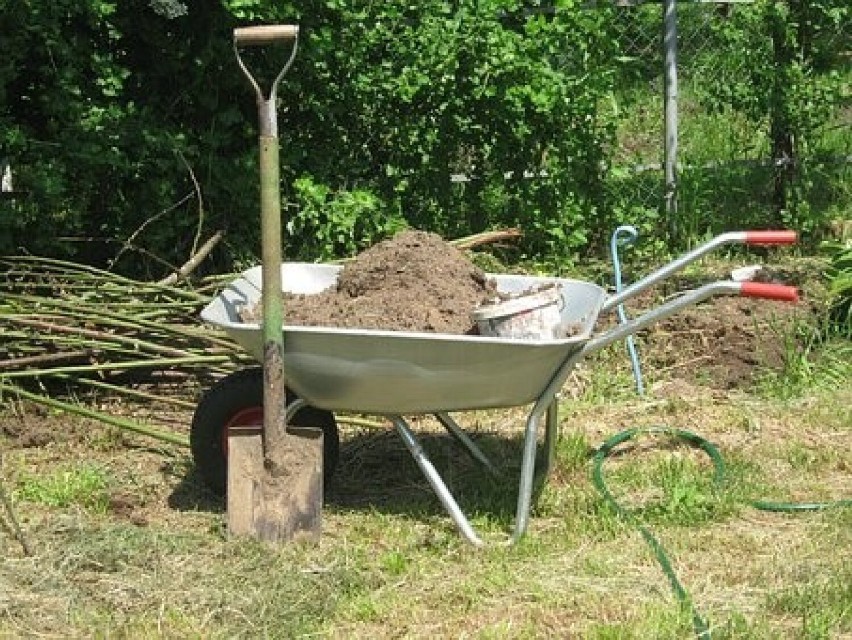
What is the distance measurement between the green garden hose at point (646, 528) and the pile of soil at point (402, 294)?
0.75m

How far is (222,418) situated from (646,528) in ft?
4.77

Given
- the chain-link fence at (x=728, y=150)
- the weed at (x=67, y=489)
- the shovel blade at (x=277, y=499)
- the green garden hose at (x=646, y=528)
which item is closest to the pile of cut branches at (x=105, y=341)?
the weed at (x=67, y=489)

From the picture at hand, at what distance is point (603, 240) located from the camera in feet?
26.1

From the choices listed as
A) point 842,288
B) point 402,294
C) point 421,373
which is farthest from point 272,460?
point 842,288

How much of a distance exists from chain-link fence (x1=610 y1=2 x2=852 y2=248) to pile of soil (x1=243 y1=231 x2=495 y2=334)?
284 cm

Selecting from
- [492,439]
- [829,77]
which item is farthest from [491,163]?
[492,439]

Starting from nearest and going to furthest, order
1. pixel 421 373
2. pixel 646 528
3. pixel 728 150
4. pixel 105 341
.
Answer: pixel 421 373 < pixel 646 528 < pixel 105 341 < pixel 728 150

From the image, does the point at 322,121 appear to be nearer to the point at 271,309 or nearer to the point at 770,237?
the point at 271,309

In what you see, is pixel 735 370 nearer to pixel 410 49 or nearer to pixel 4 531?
pixel 410 49

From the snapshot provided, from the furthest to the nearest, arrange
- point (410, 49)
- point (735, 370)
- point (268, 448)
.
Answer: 1. point (410, 49)
2. point (735, 370)
3. point (268, 448)

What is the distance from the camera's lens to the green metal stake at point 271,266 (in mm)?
4574

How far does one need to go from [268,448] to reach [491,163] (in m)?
3.51

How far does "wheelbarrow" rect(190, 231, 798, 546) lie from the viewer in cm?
447

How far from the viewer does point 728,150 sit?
8.73 m
